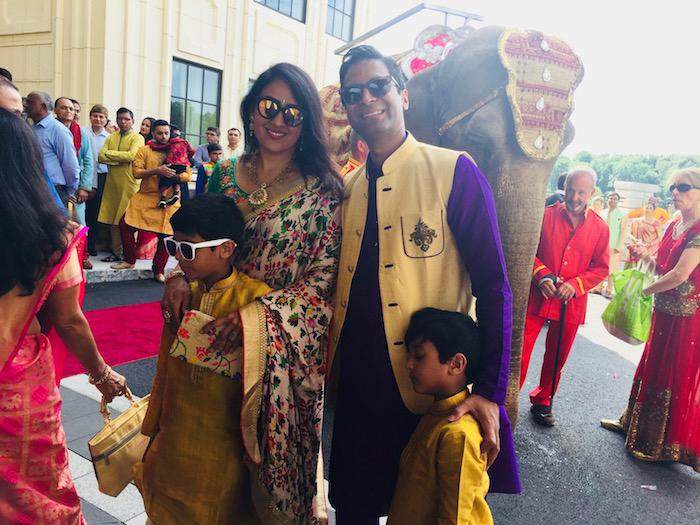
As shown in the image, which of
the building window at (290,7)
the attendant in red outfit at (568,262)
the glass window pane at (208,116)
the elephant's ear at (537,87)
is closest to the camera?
the elephant's ear at (537,87)

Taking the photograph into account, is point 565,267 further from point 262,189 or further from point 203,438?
point 203,438

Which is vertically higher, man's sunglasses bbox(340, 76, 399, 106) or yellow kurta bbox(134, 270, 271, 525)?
man's sunglasses bbox(340, 76, 399, 106)

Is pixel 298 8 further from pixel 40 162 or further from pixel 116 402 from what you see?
pixel 40 162

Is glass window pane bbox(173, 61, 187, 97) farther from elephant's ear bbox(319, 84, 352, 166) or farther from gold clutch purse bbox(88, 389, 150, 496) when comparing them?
gold clutch purse bbox(88, 389, 150, 496)

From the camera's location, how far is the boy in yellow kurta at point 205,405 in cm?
179

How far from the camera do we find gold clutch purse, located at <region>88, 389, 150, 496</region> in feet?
6.55

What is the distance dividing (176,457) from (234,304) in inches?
21.1

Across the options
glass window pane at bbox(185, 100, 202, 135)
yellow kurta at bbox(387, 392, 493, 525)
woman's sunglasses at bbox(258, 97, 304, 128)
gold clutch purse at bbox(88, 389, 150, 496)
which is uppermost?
glass window pane at bbox(185, 100, 202, 135)

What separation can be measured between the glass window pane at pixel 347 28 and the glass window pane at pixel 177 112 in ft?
19.8

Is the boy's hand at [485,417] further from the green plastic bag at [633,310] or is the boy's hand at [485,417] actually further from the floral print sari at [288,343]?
the green plastic bag at [633,310]

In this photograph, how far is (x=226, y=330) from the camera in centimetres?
174

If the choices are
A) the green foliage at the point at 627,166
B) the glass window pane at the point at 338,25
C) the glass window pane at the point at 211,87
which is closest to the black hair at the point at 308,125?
the glass window pane at the point at 211,87

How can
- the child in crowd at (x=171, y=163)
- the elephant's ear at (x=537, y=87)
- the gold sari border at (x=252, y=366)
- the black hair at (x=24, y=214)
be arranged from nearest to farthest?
the black hair at (x=24, y=214)
the gold sari border at (x=252, y=366)
the elephant's ear at (x=537, y=87)
the child in crowd at (x=171, y=163)

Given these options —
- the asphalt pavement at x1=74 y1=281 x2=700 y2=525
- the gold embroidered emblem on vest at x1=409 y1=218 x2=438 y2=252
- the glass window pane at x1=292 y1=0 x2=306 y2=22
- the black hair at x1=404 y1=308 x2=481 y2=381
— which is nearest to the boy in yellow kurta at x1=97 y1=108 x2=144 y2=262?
the asphalt pavement at x1=74 y1=281 x2=700 y2=525
